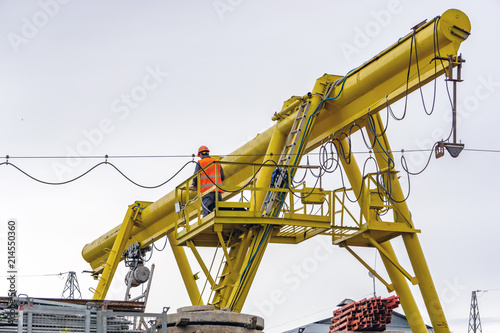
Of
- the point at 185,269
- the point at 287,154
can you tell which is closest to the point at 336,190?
the point at 287,154

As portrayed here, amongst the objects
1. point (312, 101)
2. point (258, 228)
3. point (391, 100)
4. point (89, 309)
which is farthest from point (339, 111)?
point (89, 309)

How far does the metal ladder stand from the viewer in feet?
58.8

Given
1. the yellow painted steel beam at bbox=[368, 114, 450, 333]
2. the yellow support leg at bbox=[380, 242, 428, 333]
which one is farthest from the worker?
the yellow support leg at bbox=[380, 242, 428, 333]

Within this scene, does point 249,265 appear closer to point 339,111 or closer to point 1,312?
point 339,111

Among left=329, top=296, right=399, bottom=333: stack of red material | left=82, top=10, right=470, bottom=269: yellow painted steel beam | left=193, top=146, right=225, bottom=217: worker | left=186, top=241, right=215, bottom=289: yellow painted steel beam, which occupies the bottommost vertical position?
left=329, top=296, right=399, bottom=333: stack of red material

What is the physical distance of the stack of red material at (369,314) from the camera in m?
20.4

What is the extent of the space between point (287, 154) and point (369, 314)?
475 cm

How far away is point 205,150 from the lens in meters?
19.7

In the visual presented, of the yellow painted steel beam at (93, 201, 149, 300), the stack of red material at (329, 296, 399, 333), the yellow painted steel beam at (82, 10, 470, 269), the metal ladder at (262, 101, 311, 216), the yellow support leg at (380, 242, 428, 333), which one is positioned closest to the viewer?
the yellow painted steel beam at (82, 10, 470, 269)

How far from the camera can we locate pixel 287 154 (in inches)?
735

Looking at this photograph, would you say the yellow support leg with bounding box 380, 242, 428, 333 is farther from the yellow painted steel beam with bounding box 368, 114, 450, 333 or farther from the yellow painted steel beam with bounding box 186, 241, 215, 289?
the yellow painted steel beam with bounding box 186, 241, 215, 289

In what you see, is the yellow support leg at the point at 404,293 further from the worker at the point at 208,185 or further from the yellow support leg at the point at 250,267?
the worker at the point at 208,185

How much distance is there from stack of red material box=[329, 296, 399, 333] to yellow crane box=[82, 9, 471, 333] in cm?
56

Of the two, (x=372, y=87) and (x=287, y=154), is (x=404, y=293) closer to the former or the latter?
(x=287, y=154)
